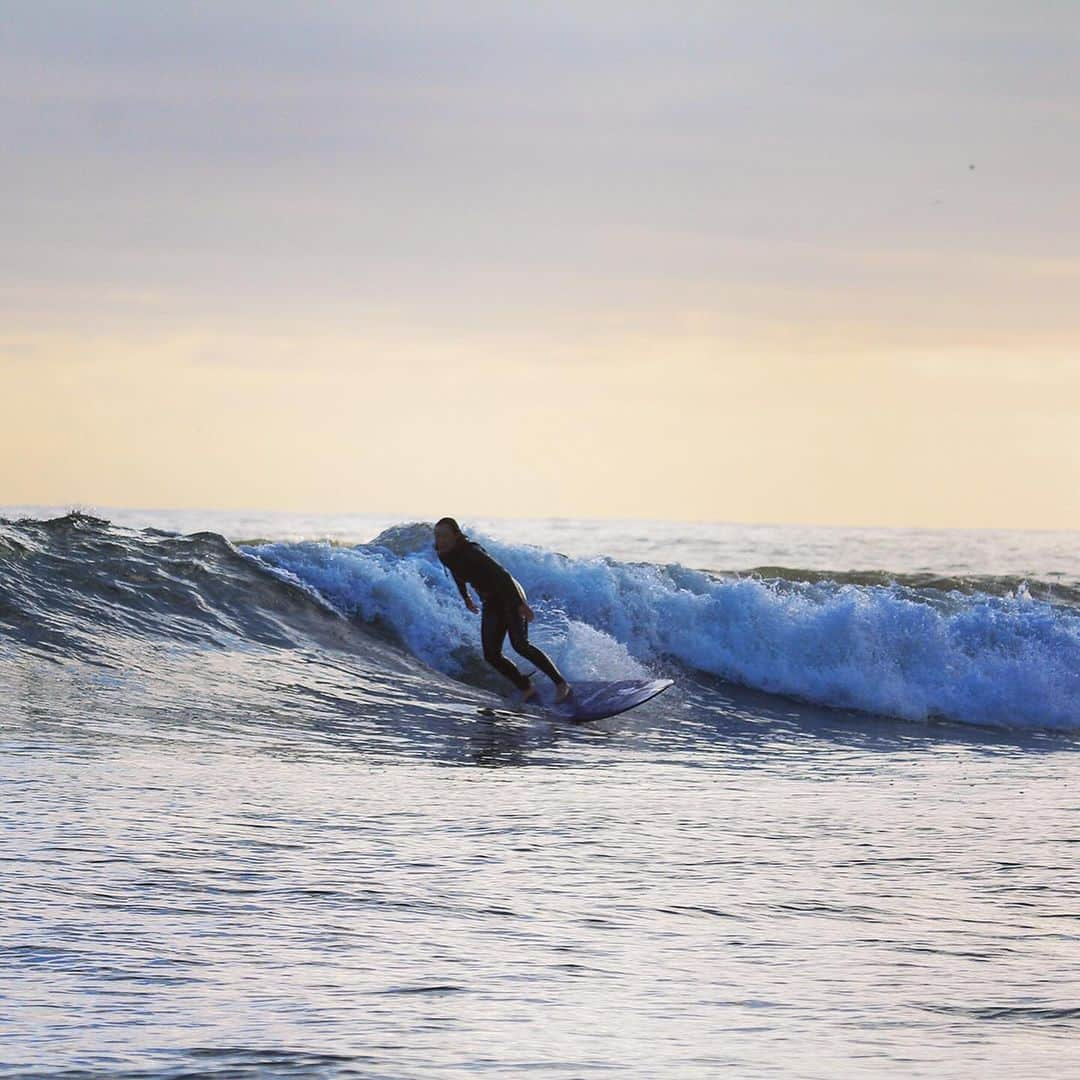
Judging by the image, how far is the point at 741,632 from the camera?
1989 cm

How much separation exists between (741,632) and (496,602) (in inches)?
219

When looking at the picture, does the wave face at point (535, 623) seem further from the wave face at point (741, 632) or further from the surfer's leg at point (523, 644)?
the surfer's leg at point (523, 644)

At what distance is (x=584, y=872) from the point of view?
7.49 metres

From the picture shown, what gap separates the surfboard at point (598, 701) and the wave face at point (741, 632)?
211 centimetres

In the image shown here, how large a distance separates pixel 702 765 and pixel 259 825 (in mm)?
4993

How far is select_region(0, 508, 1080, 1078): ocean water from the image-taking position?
5.06 metres

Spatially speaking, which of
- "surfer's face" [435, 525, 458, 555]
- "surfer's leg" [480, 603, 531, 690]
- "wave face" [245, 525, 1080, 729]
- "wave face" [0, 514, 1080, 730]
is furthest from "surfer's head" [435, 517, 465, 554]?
"wave face" [245, 525, 1080, 729]

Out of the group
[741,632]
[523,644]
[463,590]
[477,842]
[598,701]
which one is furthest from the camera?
[741,632]

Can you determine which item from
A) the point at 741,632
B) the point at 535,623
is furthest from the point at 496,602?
the point at 741,632

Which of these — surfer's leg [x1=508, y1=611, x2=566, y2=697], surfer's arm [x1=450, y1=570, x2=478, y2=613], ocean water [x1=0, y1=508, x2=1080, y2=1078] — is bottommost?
ocean water [x1=0, y1=508, x2=1080, y2=1078]

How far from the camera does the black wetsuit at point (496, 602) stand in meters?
15.2

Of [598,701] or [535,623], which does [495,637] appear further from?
[535,623]

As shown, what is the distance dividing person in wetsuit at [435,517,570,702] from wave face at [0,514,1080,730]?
817 mm

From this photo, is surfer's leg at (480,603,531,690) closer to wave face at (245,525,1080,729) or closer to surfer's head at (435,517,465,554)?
surfer's head at (435,517,465,554)
